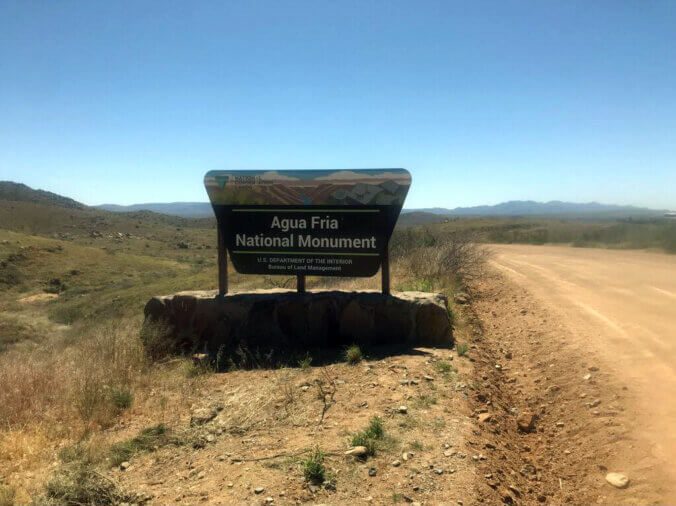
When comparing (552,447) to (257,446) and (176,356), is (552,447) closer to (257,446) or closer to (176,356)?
(257,446)

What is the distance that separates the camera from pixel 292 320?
8227mm

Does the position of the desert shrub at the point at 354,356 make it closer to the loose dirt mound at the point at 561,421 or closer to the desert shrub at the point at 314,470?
the loose dirt mound at the point at 561,421

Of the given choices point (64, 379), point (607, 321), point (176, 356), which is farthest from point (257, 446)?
point (607, 321)

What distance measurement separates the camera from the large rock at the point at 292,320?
7.84m

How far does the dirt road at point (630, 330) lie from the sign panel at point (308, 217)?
10.8 ft

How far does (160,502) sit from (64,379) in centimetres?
330

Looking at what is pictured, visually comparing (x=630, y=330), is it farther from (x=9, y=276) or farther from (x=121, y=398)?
(x=9, y=276)

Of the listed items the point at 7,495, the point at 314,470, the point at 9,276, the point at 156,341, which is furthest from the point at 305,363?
the point at 9,276

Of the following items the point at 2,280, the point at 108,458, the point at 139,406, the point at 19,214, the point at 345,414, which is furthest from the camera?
the point at 19,214

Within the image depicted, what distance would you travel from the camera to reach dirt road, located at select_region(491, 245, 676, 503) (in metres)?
4.36

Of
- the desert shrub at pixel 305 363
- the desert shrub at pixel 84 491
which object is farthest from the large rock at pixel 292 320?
the desert shrub at pixel 84 491

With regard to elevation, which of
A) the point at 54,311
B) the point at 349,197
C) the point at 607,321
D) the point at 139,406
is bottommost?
the point at 54,311

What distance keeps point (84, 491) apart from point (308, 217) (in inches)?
210

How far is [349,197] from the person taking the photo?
8.10 m
